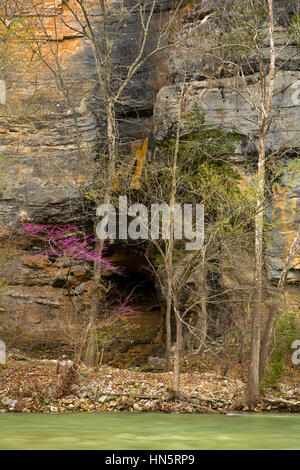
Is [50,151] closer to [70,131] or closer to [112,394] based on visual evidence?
[70,131]

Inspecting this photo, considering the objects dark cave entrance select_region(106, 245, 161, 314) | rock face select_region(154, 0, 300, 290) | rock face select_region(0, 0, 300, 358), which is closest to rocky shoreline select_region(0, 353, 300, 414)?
rock face select_region(0, 0, 300, 358)

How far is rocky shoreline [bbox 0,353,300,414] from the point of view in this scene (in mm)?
11445

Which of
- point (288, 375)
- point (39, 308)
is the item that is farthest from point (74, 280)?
point (288, 375)

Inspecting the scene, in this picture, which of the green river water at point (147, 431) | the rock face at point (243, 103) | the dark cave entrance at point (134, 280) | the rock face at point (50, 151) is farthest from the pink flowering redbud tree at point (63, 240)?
the green river water at point (147, 431)

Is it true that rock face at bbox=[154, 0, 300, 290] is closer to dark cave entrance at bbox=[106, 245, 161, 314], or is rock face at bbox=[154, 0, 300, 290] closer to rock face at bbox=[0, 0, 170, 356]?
rock face at bbox=[0, 0, 170, 356]

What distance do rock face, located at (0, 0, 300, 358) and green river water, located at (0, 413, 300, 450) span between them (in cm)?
723

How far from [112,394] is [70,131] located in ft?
38.5

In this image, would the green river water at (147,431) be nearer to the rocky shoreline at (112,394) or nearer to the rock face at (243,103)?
the rocky shoreline at (112,394)

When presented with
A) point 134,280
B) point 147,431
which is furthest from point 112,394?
point 134,280

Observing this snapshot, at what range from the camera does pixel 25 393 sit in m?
11.7

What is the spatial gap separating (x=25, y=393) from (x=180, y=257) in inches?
301

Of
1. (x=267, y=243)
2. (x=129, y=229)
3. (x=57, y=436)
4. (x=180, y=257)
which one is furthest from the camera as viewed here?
(x=129, y=229)

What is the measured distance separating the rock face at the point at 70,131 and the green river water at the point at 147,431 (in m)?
7.23

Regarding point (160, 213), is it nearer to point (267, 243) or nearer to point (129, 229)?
point (267, 243)
